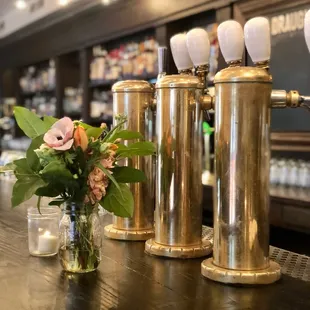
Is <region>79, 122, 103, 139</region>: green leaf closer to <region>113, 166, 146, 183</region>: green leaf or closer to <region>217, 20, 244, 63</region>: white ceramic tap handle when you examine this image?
<region>113, 166, 146, 183</region>: green leaf

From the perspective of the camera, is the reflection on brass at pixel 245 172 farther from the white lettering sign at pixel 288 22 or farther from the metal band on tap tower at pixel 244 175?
the white lettering sign at pixel 288 22

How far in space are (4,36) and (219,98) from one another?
590cm

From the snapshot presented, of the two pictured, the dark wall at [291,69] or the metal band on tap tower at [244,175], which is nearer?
the metal band on tap tower at [244,175]

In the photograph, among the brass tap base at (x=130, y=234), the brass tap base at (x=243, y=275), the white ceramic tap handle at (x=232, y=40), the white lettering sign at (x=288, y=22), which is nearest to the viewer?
the brass tap base at (x=243, y=275)

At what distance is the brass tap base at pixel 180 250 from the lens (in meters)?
1.02

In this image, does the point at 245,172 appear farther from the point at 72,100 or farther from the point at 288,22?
the point at 72,100

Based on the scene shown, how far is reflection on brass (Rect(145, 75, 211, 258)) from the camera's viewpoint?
1.04 metres

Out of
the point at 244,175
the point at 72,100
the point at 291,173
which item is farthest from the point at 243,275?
the point at 72,100

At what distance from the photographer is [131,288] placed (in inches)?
32.9

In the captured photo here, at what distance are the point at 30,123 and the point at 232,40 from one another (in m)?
0.41

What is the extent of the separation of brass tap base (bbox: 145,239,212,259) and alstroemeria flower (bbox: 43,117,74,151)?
30cm

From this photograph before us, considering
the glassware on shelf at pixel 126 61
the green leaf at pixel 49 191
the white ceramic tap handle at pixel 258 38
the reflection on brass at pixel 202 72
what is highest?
the glassware on shelf at pixel 126 61

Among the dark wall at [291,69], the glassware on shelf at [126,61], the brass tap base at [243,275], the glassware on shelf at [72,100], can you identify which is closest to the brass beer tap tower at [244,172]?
the brass tap base at [243,275]

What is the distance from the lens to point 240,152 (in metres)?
0.89
